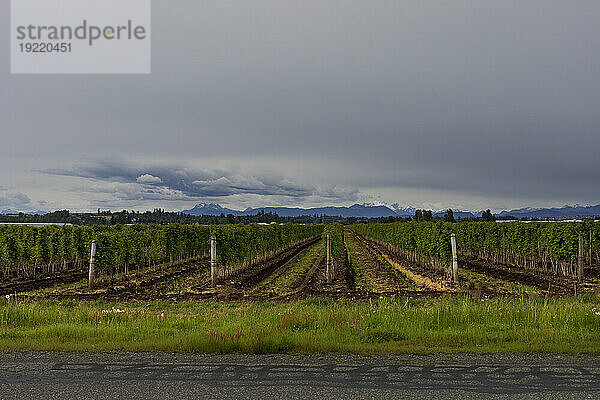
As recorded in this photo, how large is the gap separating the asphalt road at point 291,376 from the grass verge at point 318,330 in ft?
1.72

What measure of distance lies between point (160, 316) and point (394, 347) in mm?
6235

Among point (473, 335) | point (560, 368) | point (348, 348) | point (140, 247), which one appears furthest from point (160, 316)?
point (140, 247)

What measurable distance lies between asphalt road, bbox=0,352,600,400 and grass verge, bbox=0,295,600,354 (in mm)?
523

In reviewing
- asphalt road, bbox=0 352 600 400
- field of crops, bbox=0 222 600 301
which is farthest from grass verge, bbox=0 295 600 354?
field of crops, bbox=0 222 600 301

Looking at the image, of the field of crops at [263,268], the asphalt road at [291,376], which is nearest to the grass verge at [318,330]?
the asphalt road at [291,376]

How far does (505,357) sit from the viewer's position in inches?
323

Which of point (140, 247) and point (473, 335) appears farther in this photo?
point (140, 247)

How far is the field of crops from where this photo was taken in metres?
20.5

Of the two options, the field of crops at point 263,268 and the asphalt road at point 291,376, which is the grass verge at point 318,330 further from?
the field of crops at point 263,268

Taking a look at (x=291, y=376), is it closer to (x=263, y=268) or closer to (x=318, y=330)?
(x=318, y=330)

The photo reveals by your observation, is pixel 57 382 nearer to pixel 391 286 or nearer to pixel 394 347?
pixel 394 347

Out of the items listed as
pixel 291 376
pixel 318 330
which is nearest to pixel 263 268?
pixel 318 330

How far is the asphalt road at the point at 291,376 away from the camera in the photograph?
6504mm

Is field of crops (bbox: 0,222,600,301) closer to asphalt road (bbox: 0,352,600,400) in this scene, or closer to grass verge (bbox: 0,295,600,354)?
grass verge (bbox: 0,295,600,354)
